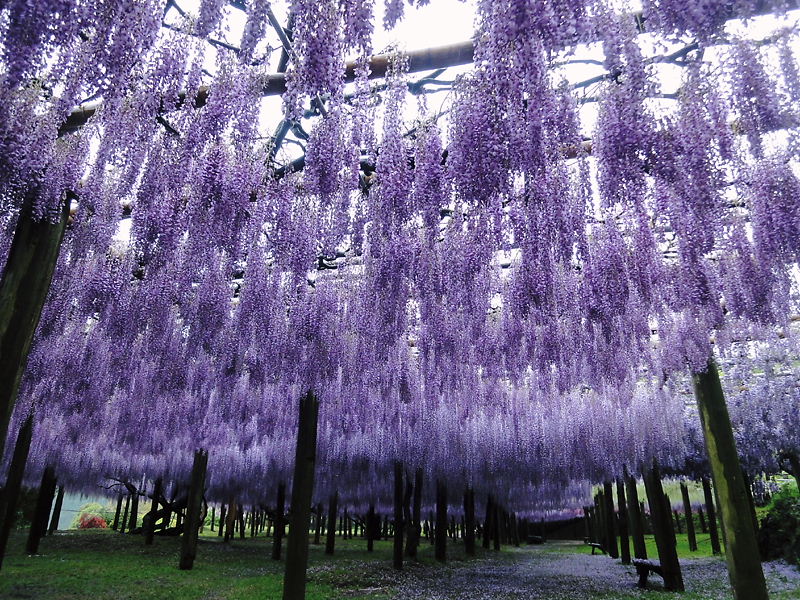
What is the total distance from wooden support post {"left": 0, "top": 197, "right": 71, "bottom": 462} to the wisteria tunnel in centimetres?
2

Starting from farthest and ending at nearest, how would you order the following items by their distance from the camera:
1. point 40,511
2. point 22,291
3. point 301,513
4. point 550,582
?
point 40,511
point 550,582
point 301,513
point 22,291

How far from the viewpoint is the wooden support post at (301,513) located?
7.49m

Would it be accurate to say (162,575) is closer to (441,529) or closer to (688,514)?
(441,529)

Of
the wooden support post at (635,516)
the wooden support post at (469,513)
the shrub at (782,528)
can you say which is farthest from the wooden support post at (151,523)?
the shrub at (782,528)

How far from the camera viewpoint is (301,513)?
7.75 m

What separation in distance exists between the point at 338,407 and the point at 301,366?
3113mm

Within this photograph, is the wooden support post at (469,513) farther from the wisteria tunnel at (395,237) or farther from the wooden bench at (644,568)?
the wooden bench at (644,568)

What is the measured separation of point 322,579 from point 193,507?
3390mm

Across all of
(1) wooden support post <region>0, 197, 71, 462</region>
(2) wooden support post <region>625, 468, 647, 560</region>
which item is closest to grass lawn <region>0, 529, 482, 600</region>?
(2) wooden support post <region>625, 468, 647, 560</region>

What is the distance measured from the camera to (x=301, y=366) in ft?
29.6

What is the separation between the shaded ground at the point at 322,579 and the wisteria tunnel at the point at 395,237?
0.61 feet

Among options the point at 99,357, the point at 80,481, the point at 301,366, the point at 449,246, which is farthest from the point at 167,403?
the point at 80,481

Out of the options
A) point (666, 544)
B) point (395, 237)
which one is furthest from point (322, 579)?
point (395, 237)

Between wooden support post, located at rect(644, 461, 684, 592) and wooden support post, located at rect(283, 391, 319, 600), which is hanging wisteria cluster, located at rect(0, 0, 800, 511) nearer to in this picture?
wooden support post, located at rect(283, 391, 319, 600)
